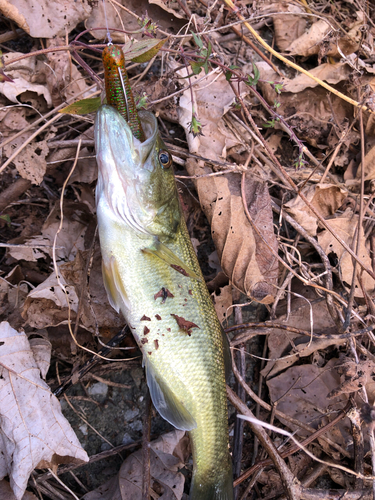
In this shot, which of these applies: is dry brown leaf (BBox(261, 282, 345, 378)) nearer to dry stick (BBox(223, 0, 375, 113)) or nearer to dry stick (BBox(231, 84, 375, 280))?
dry stick (BBox(231, 84, 375, 280))

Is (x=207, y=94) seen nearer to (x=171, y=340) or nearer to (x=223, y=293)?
(x=223, y=293)

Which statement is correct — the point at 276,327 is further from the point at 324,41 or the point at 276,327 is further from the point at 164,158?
the point at 324,41

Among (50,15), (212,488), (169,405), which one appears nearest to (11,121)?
(50,15)

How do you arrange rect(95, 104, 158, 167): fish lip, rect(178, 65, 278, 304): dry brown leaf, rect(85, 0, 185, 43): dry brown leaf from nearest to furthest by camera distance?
rect(95, 104, 158, 167): fish lip < rect(178, 65, 278, 304): dry brown leaf < rect(85, 0, 185, 43): dry brown leaf

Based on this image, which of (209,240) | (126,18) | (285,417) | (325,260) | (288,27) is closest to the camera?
(285,417)

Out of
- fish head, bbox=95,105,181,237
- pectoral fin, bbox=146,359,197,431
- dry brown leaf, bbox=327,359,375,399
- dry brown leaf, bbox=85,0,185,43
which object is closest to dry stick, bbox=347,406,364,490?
dry brown leaf, bbox=327,359,375,399
